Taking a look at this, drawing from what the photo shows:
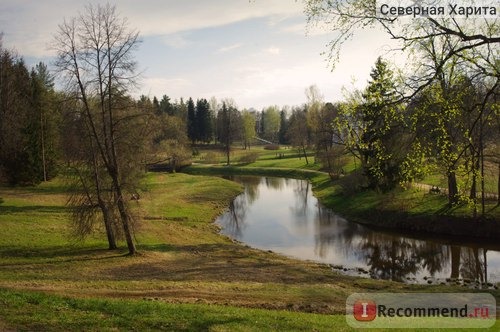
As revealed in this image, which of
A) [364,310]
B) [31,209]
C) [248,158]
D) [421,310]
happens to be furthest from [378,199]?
[248,158]

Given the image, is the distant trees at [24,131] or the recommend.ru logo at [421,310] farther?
the distant trees at [24,131]

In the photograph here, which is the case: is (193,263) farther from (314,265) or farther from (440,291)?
(440,291)

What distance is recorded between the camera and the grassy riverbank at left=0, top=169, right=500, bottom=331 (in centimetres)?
1152

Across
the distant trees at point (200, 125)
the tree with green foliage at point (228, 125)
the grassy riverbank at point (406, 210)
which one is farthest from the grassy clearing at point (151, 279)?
the distant trees at point (200, 125)

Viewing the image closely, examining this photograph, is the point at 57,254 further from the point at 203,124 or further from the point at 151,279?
the point at 203,124

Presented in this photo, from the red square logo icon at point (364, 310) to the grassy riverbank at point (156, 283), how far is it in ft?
2.06

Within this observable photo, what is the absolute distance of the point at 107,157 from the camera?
75.9 ft

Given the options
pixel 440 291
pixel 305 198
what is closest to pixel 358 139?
pixel 440 291

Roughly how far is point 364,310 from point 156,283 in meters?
8.45

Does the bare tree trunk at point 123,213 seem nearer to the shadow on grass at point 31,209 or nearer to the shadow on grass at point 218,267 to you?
the shadow on grass at point 218,267

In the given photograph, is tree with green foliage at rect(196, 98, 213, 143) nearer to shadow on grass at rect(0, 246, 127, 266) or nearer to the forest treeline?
the forest treeline

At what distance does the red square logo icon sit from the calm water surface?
8411mm

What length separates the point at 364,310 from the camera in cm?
1538

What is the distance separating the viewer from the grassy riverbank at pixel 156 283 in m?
11.5
